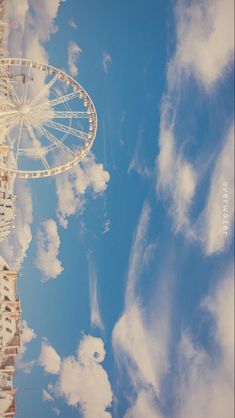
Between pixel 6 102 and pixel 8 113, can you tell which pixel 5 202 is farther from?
pixel 6 102

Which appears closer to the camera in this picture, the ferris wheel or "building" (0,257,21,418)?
the ferris wheel

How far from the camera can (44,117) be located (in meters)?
22.0

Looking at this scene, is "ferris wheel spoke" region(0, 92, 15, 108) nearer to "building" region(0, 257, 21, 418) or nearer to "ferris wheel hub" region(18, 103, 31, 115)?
"ferris wheel hub" region(18, 103, 31, 115)

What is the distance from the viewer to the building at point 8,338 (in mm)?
22328

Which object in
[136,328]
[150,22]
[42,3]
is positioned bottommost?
[136,328]

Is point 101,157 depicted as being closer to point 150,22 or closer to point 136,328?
point 150,22

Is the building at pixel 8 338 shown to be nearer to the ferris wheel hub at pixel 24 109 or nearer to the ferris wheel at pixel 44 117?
the ferris wheel at pixel 44 117

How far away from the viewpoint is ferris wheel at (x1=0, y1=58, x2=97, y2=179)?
21641 mm

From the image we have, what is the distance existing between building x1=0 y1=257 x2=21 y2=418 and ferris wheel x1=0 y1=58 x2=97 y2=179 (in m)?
6.59

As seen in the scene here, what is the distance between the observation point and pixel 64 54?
2502 centimetres

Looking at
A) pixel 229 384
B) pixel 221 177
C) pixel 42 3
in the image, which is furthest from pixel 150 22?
pixel 229 384

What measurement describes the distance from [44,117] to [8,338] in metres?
12.1

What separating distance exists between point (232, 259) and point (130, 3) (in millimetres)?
15117

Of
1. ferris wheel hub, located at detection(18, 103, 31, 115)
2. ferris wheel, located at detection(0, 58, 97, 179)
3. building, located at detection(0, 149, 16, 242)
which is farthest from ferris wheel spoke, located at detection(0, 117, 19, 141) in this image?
building, located at detection(0, 149, 16, 242)
